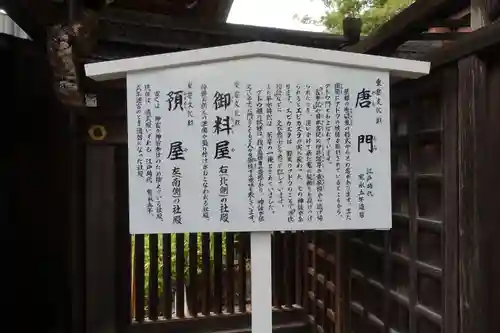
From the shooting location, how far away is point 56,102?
3.92 metres

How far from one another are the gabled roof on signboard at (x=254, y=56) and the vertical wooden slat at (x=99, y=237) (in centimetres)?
179

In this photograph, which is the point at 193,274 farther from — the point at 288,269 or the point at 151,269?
the point at 288,269

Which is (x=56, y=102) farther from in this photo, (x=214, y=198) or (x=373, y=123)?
(x=373, y=123)

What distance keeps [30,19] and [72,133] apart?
989 millimetres

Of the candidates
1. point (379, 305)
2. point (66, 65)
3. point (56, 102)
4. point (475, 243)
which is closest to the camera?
point (475, 243)

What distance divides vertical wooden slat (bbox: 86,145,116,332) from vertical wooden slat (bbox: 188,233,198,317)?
4.61ft

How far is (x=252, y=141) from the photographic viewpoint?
7.70ft

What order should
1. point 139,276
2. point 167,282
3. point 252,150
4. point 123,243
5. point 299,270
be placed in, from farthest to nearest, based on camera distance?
point 299,270
point 167,282
point 139,276
point 123,243
point 252,150

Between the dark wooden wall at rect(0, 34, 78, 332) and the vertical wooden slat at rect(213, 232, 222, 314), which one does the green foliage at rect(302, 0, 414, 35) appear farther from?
the dark wooden wall at rect(0, 34, 78, 332)

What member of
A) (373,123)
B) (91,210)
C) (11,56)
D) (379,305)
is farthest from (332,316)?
(11,56)

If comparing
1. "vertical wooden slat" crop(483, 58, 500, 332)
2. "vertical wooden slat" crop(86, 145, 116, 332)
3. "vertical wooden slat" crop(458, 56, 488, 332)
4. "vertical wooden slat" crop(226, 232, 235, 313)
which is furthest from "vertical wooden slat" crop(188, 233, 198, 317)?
"vertical wooden slat" crop(483, 58, 500, 332)

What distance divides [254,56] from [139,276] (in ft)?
11.5

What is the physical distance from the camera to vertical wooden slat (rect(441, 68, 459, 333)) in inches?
92.0

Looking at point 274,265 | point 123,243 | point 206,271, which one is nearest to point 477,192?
point 123,243
